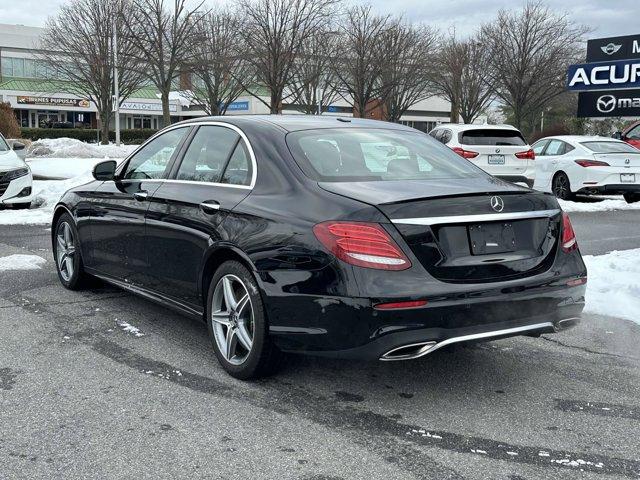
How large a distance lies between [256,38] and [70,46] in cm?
1313

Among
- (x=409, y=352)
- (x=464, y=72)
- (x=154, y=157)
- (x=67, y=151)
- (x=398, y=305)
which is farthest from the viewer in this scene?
(x=464, y=72)

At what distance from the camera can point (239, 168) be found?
425 centimetres

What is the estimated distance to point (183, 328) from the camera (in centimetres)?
509

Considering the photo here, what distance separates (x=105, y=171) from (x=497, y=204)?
3286 millimetres

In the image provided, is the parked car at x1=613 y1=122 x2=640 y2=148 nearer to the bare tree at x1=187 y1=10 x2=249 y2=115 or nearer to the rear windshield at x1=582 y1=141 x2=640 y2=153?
the rear windshield at x1=582 y1=141 x2=640 y2=153

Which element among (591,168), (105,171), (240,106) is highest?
(240,106)

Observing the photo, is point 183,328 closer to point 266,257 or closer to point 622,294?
point 266,257

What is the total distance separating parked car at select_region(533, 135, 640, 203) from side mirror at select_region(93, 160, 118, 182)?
1118cm

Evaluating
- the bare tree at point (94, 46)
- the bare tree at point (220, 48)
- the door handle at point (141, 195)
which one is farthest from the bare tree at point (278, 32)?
Result: the door handle at point (141, 195)

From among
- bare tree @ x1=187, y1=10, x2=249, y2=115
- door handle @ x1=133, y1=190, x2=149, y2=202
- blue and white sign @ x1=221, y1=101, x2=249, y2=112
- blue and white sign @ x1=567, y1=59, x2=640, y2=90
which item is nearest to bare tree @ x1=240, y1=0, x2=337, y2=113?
bare tree @ x1=187, y1=10, x2=249, y2=115

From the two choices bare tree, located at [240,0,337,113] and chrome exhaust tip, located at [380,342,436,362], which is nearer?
chrome exhaust tip, located at [380,342,436,362]

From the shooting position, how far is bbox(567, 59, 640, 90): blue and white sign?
18.8m

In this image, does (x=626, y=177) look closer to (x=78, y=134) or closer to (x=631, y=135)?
(x=631, y=135)

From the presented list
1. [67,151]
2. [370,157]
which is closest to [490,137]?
[370,157]
